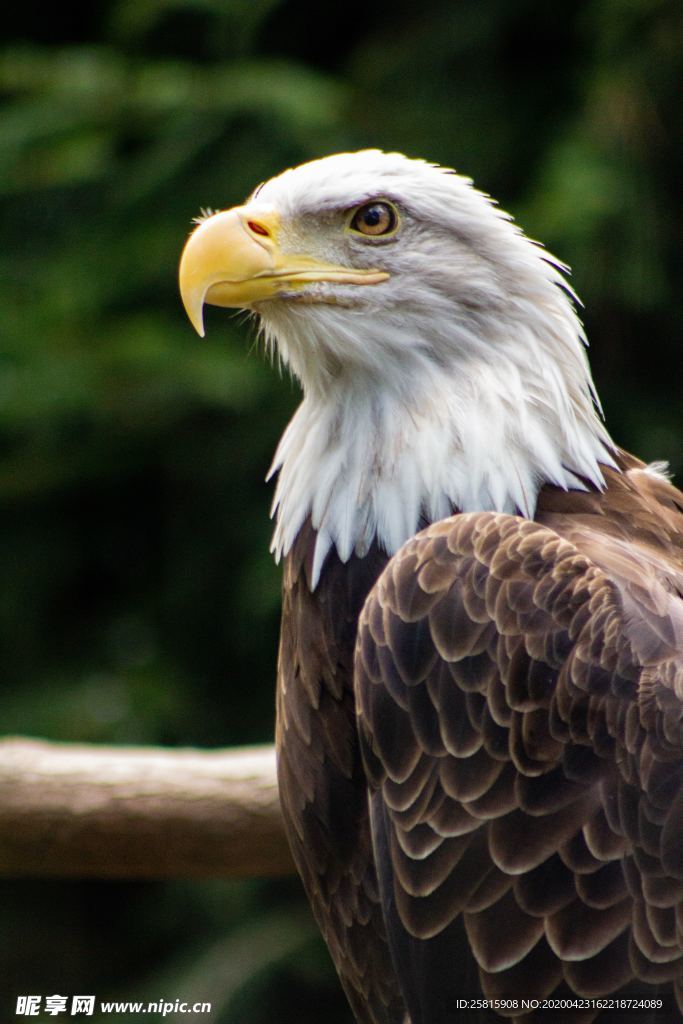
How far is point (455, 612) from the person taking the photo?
2299 mm

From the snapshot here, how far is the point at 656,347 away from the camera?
213 inches

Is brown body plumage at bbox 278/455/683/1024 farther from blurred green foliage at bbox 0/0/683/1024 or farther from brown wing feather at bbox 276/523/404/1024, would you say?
blurred green foliage at bbox 0/0/683/1024

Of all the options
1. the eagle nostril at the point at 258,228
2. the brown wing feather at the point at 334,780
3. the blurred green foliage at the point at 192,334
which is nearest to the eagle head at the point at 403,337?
the eagle nostril at the point at 258,228

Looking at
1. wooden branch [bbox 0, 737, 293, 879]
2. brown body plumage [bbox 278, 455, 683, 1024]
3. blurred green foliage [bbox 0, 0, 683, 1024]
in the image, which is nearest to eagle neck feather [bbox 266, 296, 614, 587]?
brown body plumage [bbox 278, 455, 683, 1024]

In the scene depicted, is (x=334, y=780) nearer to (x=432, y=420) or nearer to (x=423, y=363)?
(x=432, y=420)

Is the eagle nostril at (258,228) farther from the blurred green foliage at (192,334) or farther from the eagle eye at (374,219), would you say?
the blurred green foliage at (192,334)

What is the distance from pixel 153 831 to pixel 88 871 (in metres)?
0.24

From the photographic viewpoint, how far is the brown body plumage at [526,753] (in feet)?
7.25

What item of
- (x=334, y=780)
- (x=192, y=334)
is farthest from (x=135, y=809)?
(x=192, y=334)

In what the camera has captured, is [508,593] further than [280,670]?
No

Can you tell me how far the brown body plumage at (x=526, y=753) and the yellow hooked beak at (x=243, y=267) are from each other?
0.57 metres

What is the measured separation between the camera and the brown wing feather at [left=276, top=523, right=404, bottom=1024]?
2506 millimetres

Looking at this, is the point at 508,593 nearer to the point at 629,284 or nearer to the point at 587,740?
the point at 587,740

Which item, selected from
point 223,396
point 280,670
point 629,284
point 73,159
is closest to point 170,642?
point 223,396
